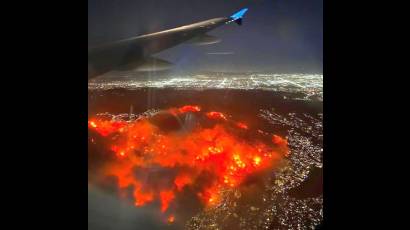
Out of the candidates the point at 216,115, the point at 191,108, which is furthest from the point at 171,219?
the point at 216,115

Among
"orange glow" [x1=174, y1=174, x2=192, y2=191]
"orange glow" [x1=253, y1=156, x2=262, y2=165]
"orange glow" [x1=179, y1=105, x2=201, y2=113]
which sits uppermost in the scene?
"orange glow" [x1=179, y1=105, x2=201, y2=113]

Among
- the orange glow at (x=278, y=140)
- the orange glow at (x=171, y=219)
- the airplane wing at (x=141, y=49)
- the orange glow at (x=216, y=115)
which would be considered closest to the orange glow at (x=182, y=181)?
the orange glow at (x=171, y=219)

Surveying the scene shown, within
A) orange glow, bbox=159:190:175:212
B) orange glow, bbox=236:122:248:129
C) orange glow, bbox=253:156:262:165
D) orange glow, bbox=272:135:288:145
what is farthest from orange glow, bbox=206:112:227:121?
orange glow, bbox=159:190:175:212

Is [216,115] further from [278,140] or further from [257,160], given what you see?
[257,160]

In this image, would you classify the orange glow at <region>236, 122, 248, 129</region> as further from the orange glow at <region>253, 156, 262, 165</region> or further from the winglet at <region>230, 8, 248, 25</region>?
the winglet at <region>230, 8, 248, 25</region>

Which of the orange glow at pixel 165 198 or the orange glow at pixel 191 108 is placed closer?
the orange glow at pixel 165 198

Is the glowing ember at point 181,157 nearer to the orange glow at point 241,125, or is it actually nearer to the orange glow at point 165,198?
the orange glow at point 165,198
